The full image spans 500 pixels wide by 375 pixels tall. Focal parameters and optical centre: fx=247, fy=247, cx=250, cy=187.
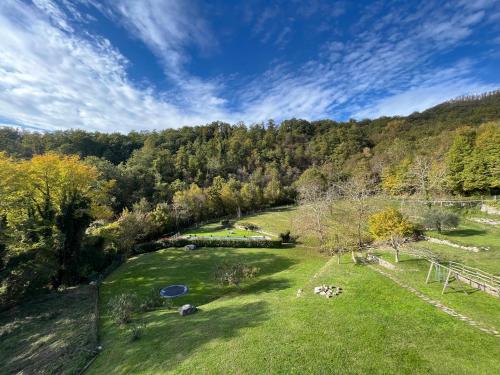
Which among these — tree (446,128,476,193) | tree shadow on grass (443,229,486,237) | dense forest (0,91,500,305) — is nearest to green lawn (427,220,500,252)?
tree shadow on grass (443,229,486,237)

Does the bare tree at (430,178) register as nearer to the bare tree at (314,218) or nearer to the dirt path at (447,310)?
the bare tree at (314,218)

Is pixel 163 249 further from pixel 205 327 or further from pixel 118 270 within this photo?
pixel 205 327

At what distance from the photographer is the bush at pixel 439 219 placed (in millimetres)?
21922

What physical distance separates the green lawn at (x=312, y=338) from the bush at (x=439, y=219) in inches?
472

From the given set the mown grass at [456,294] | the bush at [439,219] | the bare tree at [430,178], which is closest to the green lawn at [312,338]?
the mown grass at [456,294]

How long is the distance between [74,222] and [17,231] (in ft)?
12.1

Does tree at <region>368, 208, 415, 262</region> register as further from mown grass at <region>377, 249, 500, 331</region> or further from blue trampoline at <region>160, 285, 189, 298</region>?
blue trampoline at <region>160, 285, 189, 298</region>

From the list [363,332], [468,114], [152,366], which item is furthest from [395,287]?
[468,114]

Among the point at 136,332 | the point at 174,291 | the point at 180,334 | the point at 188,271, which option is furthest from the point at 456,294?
the point at 188,271

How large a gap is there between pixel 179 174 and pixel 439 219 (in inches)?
2286

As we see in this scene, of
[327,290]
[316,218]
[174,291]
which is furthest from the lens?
[316,218]

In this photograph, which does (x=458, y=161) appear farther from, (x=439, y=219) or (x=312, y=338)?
(x=312, y=338)

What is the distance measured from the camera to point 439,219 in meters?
22.1

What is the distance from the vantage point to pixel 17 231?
60.7 feet
